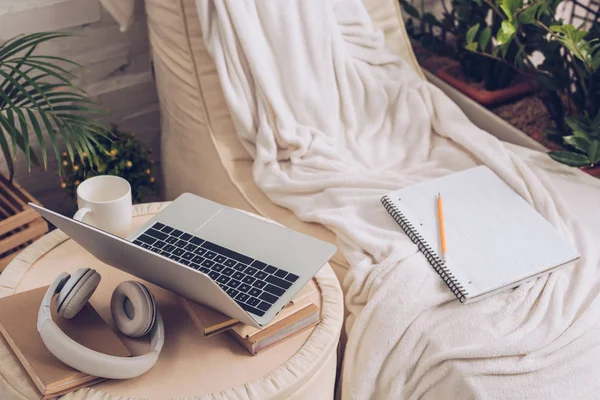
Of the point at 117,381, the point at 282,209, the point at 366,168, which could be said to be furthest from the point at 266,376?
the point at 366,168

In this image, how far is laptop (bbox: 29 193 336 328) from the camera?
94cm

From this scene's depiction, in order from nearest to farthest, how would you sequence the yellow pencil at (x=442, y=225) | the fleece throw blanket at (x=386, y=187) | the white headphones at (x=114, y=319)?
the white headphones at (x=114, y=319)
the fleece throw blanket at (x=386, y=187)
the yellow pencil at (x=442, y=225)

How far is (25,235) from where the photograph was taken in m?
1.42

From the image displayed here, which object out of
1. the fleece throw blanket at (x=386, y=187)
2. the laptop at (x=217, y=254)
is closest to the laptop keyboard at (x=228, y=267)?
the laptop at (x=217, y=254)

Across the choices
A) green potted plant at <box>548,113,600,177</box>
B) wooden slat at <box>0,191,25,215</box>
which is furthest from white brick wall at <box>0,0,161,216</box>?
green potted plant at <box>548,113,600,177</box>

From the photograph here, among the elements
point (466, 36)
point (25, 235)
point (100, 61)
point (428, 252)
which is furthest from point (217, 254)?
point (466, 36)

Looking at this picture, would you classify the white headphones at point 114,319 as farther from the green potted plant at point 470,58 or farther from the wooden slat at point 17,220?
the green potted plant at point 470,58

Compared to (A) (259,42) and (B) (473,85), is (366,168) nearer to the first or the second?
(A) (259,42)

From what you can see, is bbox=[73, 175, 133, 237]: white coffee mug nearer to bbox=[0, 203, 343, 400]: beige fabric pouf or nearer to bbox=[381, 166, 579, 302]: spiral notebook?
bbox=[0, 203, 343, 400]: beige fabric pouf

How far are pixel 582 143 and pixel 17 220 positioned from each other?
1230 mm

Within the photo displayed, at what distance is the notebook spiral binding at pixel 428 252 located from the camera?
4.01ft

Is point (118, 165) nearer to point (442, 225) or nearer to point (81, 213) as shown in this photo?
point (81, 213)

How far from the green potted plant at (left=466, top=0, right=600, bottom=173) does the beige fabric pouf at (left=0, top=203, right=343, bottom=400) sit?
0.79 m

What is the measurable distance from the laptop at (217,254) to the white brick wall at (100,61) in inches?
27.8
